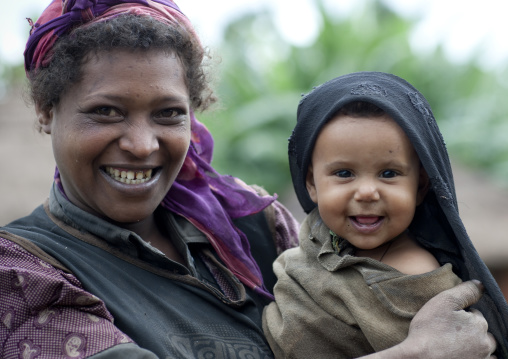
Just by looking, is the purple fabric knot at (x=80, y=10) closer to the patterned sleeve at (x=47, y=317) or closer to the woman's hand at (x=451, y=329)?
the patterned sleeve at (x=47, y=317)

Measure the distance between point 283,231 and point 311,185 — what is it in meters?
0.48

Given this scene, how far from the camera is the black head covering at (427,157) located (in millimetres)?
2088

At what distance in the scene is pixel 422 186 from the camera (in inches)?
89.4

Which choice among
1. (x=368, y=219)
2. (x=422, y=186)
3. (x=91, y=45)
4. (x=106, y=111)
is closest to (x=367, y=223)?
(x=368, y=219)

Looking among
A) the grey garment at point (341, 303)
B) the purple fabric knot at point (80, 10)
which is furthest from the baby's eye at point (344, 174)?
the purple fabric knot at point (80, 10)

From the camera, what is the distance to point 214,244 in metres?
2.52

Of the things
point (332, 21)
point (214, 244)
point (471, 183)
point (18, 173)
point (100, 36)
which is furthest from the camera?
point (332, 21)

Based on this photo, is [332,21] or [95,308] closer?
[95,308]

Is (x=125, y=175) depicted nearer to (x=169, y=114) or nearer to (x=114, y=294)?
(x=169, y=114)

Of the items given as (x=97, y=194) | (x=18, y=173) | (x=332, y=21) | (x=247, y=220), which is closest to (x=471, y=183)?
(x=332, y=21)

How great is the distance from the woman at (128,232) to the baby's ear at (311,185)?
14.6 inches

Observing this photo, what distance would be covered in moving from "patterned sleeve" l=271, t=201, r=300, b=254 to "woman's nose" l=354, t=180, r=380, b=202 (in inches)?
29.2

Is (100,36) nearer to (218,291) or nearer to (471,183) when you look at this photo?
(218,291)

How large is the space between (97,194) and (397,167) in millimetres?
1027
